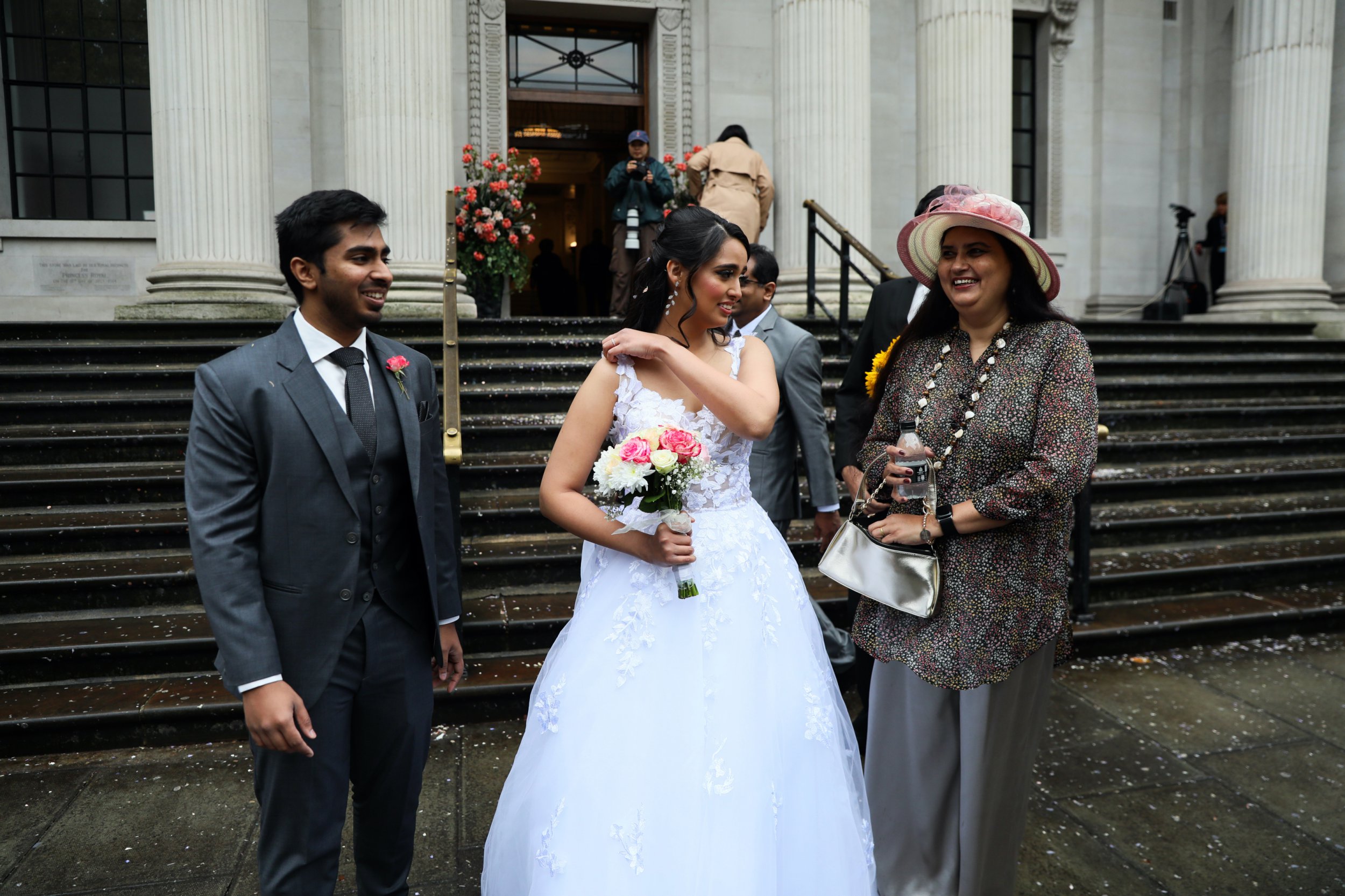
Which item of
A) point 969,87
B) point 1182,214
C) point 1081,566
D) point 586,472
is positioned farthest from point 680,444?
point 1182,214

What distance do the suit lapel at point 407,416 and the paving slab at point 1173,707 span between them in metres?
3.67

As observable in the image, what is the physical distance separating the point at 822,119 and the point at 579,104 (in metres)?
3.92

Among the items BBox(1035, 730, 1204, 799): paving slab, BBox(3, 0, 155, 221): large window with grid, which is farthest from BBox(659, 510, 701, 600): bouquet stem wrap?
BBox(3, 0, 155, 221): large window with grid

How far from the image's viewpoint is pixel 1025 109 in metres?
13.8

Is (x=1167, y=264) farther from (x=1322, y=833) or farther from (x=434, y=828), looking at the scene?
(x=434, y=828)

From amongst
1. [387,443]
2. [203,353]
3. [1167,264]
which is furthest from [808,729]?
[1167,264]

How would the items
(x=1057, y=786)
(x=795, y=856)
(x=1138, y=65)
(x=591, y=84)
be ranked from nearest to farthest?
(x=795, y=856) → (x=1057, y=786) → (x=591, y=84) → (x=1138, y=65)

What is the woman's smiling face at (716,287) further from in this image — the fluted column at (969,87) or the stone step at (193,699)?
the fluted column at (969,87)

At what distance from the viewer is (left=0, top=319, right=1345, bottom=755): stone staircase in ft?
15.5

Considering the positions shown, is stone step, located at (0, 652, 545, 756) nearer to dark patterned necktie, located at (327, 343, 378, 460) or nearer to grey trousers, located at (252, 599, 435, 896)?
grey trousers, located at (252, 599, 435, 896)

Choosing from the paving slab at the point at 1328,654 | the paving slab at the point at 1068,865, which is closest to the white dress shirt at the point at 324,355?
the paving slab at the point at 1068,865

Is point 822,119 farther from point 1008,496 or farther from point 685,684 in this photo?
point 685,684

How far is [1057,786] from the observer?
3.91 metres

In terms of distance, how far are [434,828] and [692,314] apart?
2.31m
